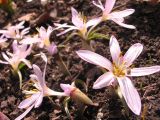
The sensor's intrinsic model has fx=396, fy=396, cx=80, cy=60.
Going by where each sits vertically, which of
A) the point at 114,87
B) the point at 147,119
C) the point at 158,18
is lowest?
the point at 147,119

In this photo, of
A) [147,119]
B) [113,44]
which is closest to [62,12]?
[113,44]

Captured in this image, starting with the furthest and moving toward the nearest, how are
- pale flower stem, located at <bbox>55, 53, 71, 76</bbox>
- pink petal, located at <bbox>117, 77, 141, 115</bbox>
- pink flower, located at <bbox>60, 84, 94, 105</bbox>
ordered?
pale flower stem, located at <bbox>55, 53, 71, 76</bbox>
pink flower, located at <bbox>60, 84, 94, 105</bbox>
pink petal, located at <bbox>117, 77, 141, 115</bbox>

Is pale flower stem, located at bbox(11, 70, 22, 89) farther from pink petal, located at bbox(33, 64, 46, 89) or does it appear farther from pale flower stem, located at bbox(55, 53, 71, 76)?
pink petal, located at bbox(33, 64, 46, 89)

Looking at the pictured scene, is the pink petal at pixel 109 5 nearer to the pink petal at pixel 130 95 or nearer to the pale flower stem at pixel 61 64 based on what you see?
the pale flower stem at pixel 61 64

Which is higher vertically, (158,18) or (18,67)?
(158,18)

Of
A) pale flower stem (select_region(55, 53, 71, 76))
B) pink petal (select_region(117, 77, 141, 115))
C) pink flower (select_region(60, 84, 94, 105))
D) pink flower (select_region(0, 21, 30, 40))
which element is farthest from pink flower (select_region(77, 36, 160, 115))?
pink flower (select_region(0, 21, 30, 40))

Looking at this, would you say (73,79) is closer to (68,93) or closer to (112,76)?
(68,93)

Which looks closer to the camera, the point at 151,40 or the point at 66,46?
the point at 151,40
